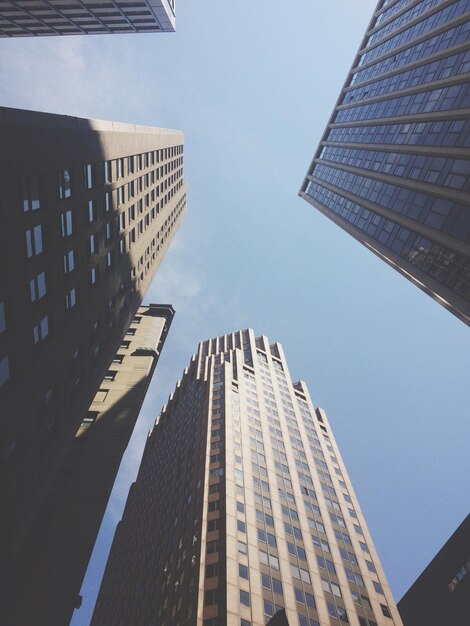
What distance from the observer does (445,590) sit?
7150cm

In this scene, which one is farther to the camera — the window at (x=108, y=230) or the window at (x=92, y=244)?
the window at (x=108, y=230)

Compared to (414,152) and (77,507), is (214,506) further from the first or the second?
(414,152)

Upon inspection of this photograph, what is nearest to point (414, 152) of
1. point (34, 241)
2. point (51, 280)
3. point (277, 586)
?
point (51, 280)

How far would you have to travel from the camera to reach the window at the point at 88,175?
26.7 metres

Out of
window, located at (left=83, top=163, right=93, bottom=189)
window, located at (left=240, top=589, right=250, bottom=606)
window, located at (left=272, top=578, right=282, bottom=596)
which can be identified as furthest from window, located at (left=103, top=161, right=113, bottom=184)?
window, located at (left=272, top=578, right=282, bottom=596)

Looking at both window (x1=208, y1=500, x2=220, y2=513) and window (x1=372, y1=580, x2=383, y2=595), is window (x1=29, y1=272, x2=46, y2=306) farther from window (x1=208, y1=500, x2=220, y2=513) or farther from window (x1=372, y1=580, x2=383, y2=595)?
window (x1=372, y1=580, x2=383, y2=595)

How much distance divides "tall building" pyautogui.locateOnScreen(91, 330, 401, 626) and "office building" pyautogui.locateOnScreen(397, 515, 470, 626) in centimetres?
2444

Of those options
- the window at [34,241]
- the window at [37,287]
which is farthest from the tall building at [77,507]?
the window at [34,241]

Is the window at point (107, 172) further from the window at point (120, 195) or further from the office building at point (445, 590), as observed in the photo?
the office building at point (445, 590)

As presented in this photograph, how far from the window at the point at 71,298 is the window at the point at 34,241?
5156 millimetres

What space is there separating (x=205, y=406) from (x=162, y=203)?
38.6 meters

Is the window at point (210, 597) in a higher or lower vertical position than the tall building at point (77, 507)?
lower

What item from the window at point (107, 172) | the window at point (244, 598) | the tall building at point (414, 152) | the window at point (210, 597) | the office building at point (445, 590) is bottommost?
the office building at point (445, 590)

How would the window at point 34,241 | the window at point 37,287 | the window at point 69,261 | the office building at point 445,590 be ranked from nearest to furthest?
the window at point 34,241, the window at point 37,287, the window at point 69,261, the office building at point 445,590
